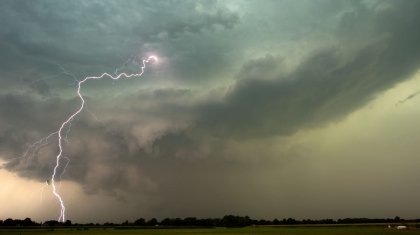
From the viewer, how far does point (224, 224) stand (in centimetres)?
19625

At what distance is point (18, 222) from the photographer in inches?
7731

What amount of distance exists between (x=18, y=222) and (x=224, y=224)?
3828 inches
